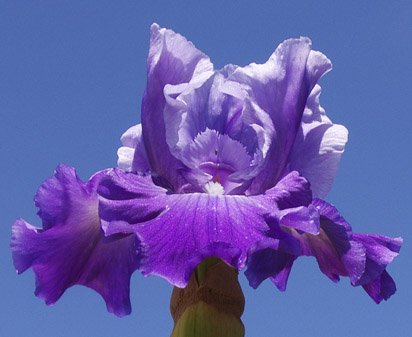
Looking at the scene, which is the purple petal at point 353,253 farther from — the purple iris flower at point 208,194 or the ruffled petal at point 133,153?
the ruffled petal at point 133,153

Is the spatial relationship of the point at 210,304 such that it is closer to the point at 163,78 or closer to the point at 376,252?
the point at 376,252

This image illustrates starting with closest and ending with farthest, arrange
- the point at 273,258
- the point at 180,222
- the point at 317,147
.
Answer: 1. the point at 180,222
2. the point at 273,258
3. the point at 317,147

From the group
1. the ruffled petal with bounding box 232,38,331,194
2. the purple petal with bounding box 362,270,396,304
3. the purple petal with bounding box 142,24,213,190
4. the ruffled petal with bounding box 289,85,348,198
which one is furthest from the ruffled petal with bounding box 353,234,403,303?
the purple petal with bounding box 142,24,213,190

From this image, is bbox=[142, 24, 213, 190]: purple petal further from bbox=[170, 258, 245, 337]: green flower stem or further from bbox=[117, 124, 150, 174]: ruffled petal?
bbox=[170, 258, 245, 337]: green flower stem

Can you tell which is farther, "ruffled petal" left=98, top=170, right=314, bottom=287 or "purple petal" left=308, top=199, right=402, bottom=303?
"purple petal" left=308, top=199, right=402, bottom=303

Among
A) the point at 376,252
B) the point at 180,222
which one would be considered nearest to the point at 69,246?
the point at 180,222

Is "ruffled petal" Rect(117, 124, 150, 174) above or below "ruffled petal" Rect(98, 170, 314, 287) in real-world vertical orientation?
above

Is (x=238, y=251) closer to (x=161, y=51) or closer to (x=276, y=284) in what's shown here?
(x=276, y=284)

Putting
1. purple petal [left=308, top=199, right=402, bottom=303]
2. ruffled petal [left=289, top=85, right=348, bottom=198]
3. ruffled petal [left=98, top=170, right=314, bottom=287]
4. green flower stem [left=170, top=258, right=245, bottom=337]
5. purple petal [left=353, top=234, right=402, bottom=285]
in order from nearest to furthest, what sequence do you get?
1. ruffled petal [left=98, top=170, right=314, bottom=287]
2. green flower stem [left=170, top=258, right=245, bottom=337]
3. purple petal [left=308, top=199, right=402, bottom=303]
4. purple petal [left=353, top=234, right=402, bottom=285]
5. ruffled petal [left=289, top=85, right=348, bottom=198]
